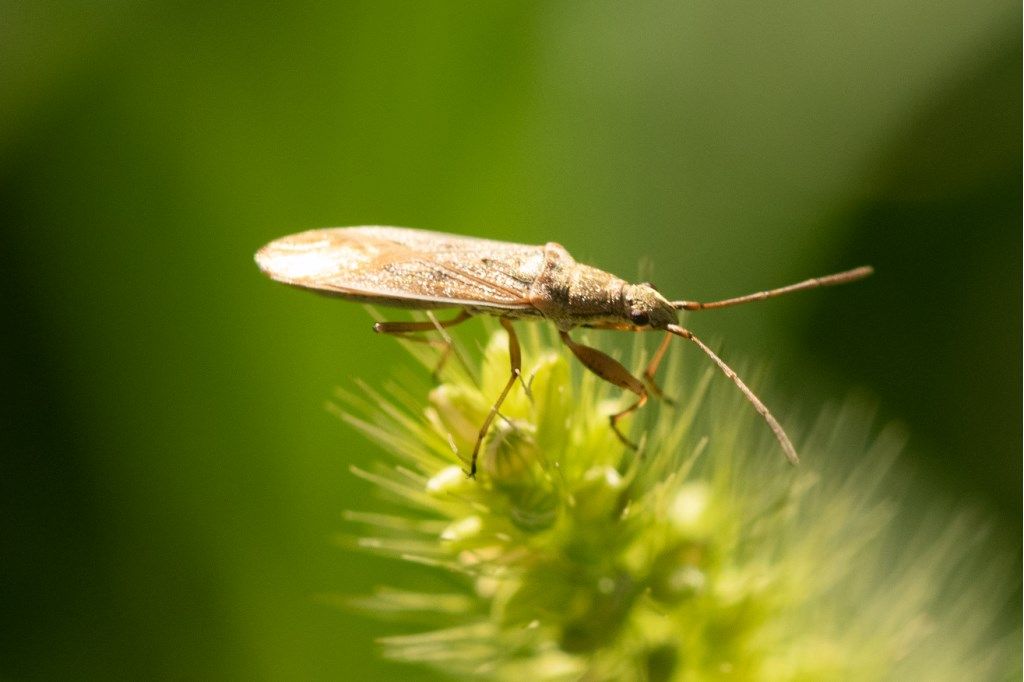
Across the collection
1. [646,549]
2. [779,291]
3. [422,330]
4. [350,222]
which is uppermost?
[350,222]

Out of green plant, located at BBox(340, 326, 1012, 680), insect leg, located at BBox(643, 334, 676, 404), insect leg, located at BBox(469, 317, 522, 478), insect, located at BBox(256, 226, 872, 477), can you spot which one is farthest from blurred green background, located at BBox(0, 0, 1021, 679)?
insect leg, located at BBox(469, 317, 522, 478)

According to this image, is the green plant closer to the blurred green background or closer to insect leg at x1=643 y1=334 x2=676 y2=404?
insect leg at x1=643 y1=334 x2=676 y2=404

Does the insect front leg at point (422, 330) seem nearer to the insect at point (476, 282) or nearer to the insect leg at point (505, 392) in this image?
the insect at point (476, 282)

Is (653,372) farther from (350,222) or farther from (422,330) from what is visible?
(350,222)

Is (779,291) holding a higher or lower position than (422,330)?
higher

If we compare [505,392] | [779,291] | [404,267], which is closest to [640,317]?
[779,291]

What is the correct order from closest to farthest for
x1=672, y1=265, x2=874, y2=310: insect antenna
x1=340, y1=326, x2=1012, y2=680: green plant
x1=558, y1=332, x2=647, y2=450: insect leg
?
1. x1=340, y1=326, x2=1012, y2=680: green plant
2. x1=558, y1=332, x2=647, y2=450: insect leg
3. x1=672, y1=265, x2=874, y2=310: insect antenna

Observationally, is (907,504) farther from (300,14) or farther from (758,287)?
(300,14)
